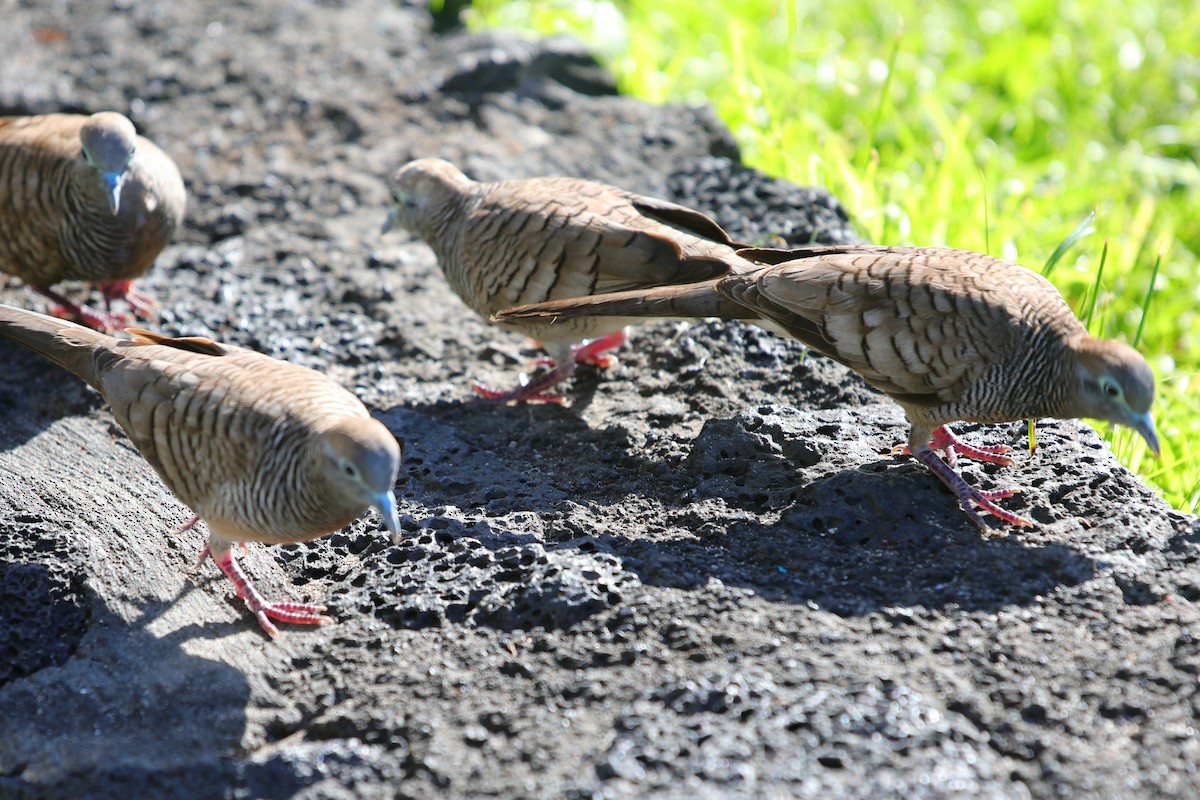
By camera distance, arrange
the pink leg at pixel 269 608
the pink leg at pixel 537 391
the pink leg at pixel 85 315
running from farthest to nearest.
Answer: the pink leg at pixel 85 315 → the pink leg at pixel 537 391 → the pink leg at pixel 269 608

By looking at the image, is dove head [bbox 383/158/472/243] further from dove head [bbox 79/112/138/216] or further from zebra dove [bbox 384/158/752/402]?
dove head [bbox 79/112/138/216]

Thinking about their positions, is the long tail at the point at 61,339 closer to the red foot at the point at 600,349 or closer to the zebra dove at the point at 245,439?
the zebra dove at the point at 245,439

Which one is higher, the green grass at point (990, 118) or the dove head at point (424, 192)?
the green grass at point (990, 118)

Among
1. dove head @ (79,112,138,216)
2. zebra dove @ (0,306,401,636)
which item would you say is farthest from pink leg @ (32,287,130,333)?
zebra dove @ (0,306,401,636)

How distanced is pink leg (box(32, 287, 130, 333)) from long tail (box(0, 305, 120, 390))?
4.80ft

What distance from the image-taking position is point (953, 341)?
3.64 m

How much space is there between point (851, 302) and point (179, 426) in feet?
7.44

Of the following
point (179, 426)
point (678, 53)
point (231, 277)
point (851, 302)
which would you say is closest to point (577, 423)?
point (851, 302)

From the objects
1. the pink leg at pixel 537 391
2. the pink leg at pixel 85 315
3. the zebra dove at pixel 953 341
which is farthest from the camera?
the pink leg at pixel 85 315

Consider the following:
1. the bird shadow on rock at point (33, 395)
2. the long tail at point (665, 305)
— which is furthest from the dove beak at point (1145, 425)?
the bird shadow on rock at point (33, 395)

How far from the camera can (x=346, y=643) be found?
330 cm

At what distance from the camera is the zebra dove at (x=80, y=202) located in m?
4.89

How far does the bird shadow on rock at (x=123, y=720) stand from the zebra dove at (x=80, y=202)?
225cm

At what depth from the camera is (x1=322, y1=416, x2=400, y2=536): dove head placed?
306cm
